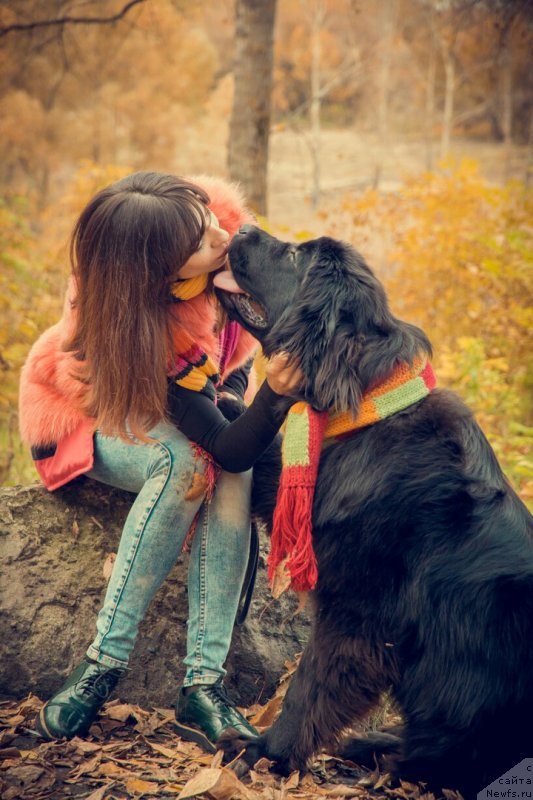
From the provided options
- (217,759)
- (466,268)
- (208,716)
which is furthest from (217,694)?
(466,268)

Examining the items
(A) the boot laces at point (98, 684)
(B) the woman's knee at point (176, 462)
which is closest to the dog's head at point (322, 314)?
(B) the woman's knee at point (176, 462)

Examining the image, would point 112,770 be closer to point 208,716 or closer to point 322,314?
point 208,716

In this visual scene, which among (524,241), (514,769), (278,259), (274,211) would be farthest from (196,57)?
(514,769)

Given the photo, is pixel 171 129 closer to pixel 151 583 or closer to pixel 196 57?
pixel 196 57

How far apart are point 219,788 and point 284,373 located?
3.62 feet

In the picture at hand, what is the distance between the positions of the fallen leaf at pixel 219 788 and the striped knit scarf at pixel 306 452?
1.70 ft

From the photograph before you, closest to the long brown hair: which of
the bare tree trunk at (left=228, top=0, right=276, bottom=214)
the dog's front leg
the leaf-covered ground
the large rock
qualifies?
the large rock

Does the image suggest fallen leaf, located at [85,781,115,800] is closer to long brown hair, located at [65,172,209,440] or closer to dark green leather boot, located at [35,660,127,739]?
dark green leather boot, located at [35,660,127,739]

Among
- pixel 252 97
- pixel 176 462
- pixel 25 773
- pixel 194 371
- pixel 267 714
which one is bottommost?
pixel 267 714

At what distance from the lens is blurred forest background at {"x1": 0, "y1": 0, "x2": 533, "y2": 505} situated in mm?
5652

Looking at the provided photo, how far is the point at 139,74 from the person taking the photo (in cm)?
1567

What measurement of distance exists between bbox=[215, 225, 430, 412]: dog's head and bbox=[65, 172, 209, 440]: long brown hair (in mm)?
221

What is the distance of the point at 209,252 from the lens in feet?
7.67

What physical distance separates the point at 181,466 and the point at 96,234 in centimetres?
73
